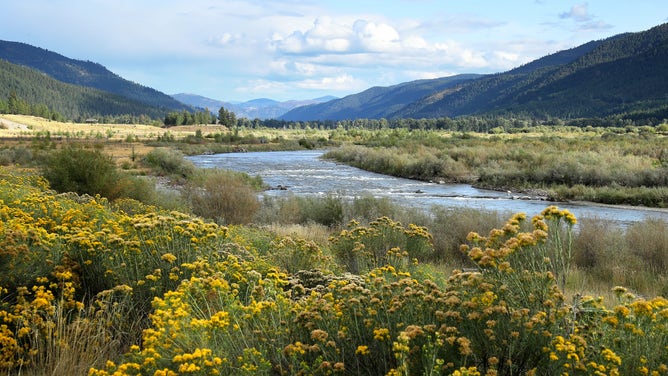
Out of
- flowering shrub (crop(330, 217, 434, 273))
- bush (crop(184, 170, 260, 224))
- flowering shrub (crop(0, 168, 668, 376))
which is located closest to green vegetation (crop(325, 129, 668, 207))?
bush (crop(184, 170, 260, 224))

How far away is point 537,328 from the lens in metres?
3.52

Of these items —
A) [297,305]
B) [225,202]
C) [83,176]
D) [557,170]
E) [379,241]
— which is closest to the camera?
[297,305]

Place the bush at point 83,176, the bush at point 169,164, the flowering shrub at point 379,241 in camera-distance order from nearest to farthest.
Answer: the flowering shrub at point 379,241 < the bush at point 83,176 < the bush at point 169,164

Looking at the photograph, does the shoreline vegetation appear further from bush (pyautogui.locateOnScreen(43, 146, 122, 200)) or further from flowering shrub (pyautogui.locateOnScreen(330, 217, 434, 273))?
bush (pyautogui.locateOnScreen(43, 146, 122, 200))

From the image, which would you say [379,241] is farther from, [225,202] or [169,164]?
[169,164]

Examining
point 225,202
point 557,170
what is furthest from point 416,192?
point 225,202

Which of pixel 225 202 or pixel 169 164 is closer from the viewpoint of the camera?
pixel 225 202

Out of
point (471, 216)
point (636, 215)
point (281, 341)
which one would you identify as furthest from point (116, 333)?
point (636, 215)

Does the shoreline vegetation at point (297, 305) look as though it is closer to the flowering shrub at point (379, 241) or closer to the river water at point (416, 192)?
the flowering shrub at point (379, 241)

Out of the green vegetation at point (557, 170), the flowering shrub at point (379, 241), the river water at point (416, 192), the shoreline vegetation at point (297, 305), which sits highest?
the shoreline vegetation at point (297, 305)

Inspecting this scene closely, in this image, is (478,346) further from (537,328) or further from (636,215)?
(636,215)

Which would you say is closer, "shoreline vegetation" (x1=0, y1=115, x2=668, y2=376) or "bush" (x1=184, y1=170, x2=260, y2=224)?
"shoreline vegetation" (x1=0, y1=115, x2=668, y2=376)

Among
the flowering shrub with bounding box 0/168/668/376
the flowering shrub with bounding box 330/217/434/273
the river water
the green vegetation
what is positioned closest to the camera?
the flowering shrub with bounding box 0/168/668/376

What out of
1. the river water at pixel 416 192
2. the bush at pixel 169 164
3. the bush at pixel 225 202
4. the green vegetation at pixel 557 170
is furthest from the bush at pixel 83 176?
the bush at pixel 169 164
